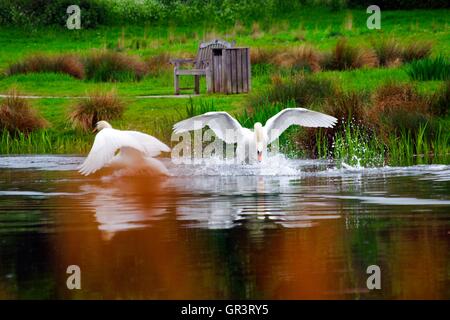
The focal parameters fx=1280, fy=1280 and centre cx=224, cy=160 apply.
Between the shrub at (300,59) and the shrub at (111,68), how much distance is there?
13.2 feet

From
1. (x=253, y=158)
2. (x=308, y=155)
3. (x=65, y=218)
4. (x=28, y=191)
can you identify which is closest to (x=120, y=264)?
(x=65, y=218)

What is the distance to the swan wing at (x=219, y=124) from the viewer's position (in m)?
19.4

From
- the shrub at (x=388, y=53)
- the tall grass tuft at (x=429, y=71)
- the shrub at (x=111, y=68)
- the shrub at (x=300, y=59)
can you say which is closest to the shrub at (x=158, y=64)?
the shrub at (x=111, y=68)

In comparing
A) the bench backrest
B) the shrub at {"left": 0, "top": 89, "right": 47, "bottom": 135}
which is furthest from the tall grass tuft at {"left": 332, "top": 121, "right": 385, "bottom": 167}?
the bench backrest

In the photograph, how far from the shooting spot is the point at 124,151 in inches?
703

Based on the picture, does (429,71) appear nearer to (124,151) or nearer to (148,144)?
(124,151)

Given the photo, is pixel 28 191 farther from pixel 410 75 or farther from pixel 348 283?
pixel 410 75

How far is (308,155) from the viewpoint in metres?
21.7

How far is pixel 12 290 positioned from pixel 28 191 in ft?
23.7

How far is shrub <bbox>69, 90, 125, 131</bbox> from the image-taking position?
84.2 ft

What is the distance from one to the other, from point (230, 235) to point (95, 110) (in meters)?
14.5

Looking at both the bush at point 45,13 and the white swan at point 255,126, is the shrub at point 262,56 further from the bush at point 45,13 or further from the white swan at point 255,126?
the bush at point 45,13

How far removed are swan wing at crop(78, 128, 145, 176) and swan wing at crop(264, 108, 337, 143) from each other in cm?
296

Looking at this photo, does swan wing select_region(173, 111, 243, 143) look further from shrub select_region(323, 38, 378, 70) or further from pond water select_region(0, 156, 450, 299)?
shrub select_region(323, 38, 378, 70)
